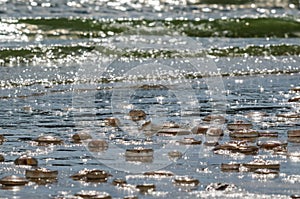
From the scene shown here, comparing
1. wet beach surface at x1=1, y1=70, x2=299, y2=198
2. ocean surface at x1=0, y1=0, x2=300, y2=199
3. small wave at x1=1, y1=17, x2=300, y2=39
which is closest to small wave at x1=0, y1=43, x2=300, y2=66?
ocean surface at x1=0, y1=0, x2=300, y2=199

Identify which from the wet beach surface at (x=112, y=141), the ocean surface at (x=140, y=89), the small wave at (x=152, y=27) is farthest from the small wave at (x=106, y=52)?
the wet beach surface at (x=112, y=141)

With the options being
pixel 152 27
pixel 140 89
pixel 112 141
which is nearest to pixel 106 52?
pixel 152 27

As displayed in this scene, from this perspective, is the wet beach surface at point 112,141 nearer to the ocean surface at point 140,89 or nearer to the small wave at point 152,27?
the ocean surface at point 140,89

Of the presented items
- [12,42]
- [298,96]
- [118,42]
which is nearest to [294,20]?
[118,42]

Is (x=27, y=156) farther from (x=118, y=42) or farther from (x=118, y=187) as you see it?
(x=118, y=42)

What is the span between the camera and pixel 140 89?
53.5ft

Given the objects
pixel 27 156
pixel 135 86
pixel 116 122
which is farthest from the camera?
pixel 135 86

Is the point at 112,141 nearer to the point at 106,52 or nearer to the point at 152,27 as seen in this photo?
the point at 106,52

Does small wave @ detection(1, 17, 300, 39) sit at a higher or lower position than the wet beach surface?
lower

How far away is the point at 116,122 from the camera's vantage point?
11.8m

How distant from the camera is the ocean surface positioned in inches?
340

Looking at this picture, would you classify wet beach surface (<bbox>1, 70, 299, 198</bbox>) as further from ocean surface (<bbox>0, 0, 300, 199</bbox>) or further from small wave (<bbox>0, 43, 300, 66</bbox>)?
small wave (<bbox>0, 43, 300, 66</bbox>)

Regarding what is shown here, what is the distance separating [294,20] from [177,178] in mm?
24791

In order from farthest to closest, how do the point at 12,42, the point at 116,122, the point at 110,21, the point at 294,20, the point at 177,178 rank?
the point at 294,20
the point at 110,21
the point at 12,42
the point at 116,122
the point at 177,178
